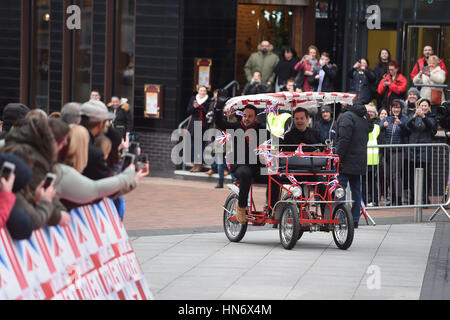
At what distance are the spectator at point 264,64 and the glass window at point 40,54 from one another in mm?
5522

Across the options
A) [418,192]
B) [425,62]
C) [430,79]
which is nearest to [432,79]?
[430,79]

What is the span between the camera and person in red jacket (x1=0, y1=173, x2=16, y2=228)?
5711 millimetres

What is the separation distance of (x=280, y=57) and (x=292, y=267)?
41.0ft

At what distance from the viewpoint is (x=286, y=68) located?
2030 cm

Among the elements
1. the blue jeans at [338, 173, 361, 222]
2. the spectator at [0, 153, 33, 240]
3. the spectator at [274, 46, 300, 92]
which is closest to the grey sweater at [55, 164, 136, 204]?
the spectator at [0, 153, 33, 240]

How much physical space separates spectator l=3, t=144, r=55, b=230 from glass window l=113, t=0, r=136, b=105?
613 inches

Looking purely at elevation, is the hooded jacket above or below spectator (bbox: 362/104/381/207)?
above

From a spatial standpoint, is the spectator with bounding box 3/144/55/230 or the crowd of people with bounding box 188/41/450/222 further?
the crowd of people with bounding box 188/41/450/222

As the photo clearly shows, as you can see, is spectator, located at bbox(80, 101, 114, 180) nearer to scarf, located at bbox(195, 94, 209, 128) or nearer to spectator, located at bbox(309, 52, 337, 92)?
scarf, located at bbox(195, 94, 209, 128)

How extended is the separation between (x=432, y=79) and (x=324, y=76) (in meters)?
2.21

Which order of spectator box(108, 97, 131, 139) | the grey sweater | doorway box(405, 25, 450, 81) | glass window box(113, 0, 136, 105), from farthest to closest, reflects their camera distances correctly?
glass window box(113, 0, 136, 105) < doorway box(405, 25, 450, 81) < spectator box(108, 97, 131, 139) < the grey sweater

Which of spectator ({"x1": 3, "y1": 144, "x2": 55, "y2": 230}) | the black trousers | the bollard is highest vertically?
spectator ({"x1": 3, "y1": 144, "x2": 55, "y2": 230})

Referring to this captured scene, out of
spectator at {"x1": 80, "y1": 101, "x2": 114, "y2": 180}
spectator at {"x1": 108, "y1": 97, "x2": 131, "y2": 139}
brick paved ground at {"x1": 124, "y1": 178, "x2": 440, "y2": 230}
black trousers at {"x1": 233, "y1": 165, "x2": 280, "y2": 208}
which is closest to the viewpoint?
spectator at {"x1": 80, "y1": 101, "x2": 114, "y2": 180}
